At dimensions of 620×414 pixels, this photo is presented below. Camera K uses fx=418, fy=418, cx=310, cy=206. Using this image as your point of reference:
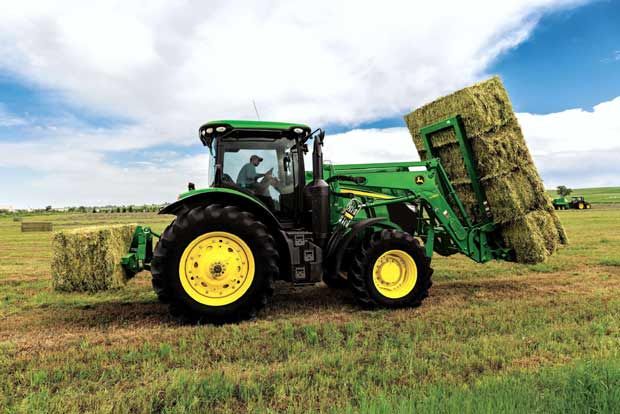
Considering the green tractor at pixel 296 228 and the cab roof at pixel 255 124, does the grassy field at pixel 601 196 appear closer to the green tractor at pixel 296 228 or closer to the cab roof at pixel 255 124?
the green tractor at pixel 296 228

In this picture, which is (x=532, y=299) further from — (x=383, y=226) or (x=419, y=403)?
(x=419, y=403)

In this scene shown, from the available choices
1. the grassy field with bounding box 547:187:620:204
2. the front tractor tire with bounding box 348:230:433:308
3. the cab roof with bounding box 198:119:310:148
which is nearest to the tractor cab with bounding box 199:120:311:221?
the cab roof with bounding box 198:119:310:148

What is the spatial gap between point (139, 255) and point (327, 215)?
8.65 feet

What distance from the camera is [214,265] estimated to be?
16.9 feet

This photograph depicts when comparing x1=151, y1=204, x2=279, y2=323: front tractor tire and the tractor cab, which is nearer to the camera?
x1=151, y1=204, x2=279, y2=323: front tractor tire

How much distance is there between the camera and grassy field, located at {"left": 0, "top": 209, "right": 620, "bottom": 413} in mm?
3014

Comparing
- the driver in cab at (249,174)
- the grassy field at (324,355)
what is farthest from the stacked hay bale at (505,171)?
the driver in cab at (249,174)

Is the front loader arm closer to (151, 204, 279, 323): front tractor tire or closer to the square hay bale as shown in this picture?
(151, 204, 279, 323): front tractor tire

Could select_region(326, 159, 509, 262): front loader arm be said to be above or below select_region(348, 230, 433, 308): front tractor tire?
above

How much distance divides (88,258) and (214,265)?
3.22 m

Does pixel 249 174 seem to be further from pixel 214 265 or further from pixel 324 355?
pixel 324 355

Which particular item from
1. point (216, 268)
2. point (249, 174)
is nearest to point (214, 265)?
point (216, 268)

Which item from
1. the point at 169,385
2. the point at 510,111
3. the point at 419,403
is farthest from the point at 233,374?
the point at 510,111

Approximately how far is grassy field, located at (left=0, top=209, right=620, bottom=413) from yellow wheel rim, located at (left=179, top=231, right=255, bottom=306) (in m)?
0.44
